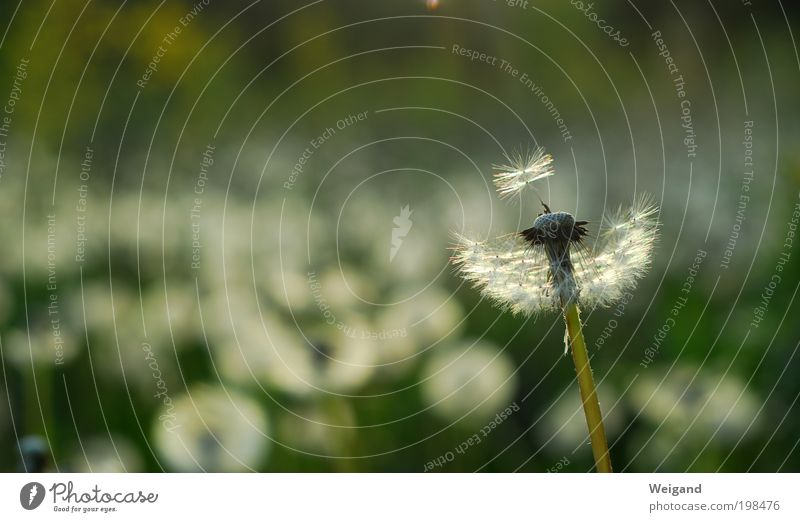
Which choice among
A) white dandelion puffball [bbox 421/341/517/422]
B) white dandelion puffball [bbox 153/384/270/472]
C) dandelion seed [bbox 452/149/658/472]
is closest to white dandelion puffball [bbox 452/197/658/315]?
dandelion seed [bbox 452/149/658/472]

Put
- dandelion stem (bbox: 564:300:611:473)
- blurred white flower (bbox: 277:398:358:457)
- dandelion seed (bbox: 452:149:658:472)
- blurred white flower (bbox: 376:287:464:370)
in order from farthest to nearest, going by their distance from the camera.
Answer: blurred white flower (bbox: 376:287:464:370), blurred white flower (bbox: 277:398:358:457), dandelion seed (bbox: 452:149:658:472), dandelion stem (bbox: 564:300:611:473)

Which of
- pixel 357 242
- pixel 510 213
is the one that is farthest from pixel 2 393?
pixel 510 213

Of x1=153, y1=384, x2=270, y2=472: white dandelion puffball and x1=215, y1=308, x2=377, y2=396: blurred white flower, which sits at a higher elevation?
x1=215, y1=308, x2=377, y2=396: blurred white flower

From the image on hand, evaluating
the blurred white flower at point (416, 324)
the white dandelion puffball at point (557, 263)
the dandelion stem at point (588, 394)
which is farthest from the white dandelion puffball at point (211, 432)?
the dandelion stem at point (588, 394)

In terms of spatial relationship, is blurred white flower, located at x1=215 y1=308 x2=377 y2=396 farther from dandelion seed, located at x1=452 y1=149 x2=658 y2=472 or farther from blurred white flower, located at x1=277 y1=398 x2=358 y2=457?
dandelion seed, located at x1=452 y1=149 x2=658 y2=472

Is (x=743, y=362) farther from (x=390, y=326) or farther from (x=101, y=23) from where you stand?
(x=101, y=23)

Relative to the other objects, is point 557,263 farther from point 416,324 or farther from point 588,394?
point 416,324

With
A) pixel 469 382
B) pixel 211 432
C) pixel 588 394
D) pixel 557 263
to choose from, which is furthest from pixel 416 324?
pixel 588 394

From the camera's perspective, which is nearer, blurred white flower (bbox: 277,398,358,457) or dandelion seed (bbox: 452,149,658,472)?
dandelion seed (bbox: 452,149,658,472)
